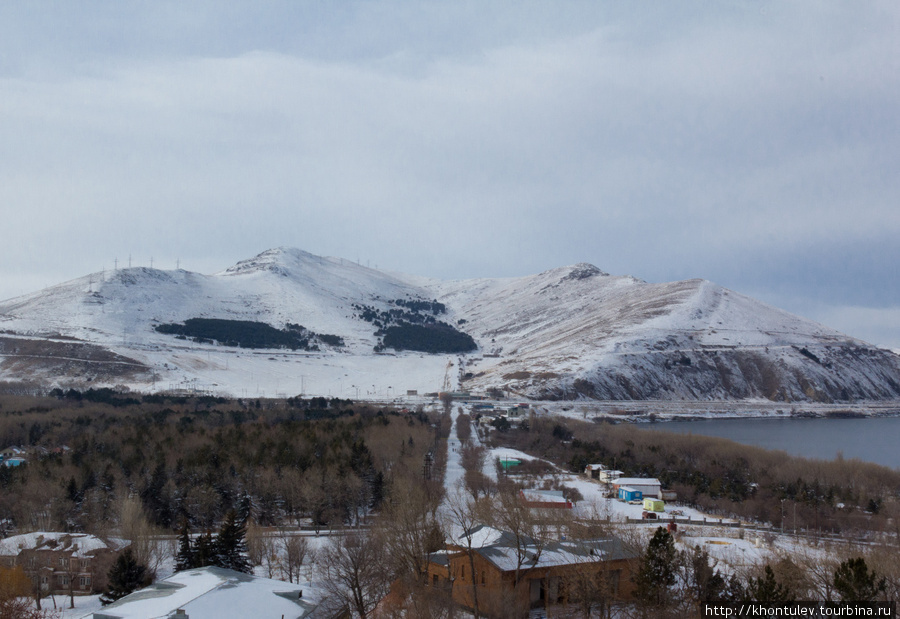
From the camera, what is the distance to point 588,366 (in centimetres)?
10281

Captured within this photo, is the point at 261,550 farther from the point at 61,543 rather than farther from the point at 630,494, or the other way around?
the point at 630,494

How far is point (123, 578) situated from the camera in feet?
65.0

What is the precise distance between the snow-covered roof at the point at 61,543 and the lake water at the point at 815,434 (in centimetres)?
4589

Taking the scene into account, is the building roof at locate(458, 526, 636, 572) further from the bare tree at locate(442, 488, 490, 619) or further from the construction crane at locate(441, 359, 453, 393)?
the construction crane at locate(441, 359, 453, 393)

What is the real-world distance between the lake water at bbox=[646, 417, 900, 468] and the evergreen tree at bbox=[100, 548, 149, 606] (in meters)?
45.7

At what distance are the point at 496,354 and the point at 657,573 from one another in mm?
136807

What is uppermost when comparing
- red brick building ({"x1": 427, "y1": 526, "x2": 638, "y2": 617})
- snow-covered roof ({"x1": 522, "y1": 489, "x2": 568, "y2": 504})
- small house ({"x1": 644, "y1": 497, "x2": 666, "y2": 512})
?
red brick building ({"x1": 427, "y1": 526, "x2": 638, "y2": 617})

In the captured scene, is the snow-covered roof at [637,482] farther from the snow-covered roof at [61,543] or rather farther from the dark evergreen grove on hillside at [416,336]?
the dark evergreen grove on hillside at [416,336]

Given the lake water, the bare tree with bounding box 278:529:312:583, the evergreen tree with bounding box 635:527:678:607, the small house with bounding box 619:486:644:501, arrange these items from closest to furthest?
the evergreen tree with bounding box 635:527:678:607 → the bare tree with bounding box 278:529:312:583 → the small house with bounding box 619:486:644:501 → the lake water

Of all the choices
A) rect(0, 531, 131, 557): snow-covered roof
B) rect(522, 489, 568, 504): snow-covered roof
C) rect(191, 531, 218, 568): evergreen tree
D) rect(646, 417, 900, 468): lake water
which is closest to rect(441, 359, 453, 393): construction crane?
rect(646, 417, 900, 468): lake water

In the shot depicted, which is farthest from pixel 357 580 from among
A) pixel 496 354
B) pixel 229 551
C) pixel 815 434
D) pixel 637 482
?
pixel 496 354

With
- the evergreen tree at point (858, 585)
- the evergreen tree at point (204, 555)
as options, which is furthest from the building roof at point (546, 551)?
the evergreen tree at point (204, 555)

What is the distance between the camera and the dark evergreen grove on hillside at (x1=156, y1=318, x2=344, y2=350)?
457ft

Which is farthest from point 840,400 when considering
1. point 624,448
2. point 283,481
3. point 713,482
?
point 283,481
